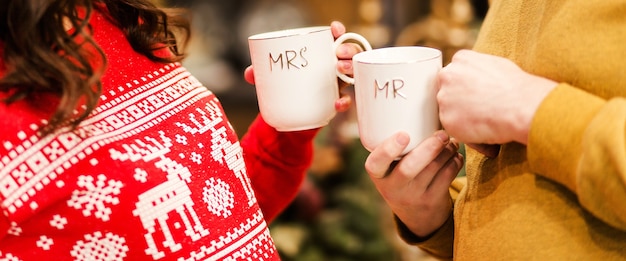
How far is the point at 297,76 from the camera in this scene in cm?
→ 82

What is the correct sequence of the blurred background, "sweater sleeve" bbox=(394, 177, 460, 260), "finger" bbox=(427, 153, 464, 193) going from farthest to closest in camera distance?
the blurred background
"sweater sleeve" bbox=(394, 177, 460, 260)
"finger" bbox=(427, 153, 464, 193)

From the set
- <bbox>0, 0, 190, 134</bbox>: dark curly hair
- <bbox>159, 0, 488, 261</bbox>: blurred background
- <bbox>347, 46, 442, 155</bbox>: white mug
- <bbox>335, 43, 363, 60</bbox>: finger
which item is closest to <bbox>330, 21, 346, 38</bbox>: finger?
<bbox>335, 43, 363, 60</bbox>: finger

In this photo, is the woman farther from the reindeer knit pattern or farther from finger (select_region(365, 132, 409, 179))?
finger (select_region(365, 132, 409, 179))

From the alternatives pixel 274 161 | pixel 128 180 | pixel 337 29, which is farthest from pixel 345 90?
pixel 128 180

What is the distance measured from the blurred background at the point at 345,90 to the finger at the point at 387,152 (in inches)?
40.5

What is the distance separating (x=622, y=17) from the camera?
63 cm

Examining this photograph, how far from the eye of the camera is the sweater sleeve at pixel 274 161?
1054mm

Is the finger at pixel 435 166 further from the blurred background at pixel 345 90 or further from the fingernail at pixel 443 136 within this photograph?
the blurred background at pixel 345 90

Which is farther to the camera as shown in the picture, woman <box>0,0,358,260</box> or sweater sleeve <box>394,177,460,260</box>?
sweater sleeve <box>394,177,460,260</box>

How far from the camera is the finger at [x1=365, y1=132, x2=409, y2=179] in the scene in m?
0.73

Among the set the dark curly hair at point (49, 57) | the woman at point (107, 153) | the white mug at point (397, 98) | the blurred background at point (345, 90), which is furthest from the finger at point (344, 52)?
the blurred background at point (345, 90)

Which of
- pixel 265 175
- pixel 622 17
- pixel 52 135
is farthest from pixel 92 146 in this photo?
pixel 622 17

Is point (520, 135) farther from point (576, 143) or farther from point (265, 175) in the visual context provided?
point (265, 175)

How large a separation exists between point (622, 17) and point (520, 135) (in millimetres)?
134
